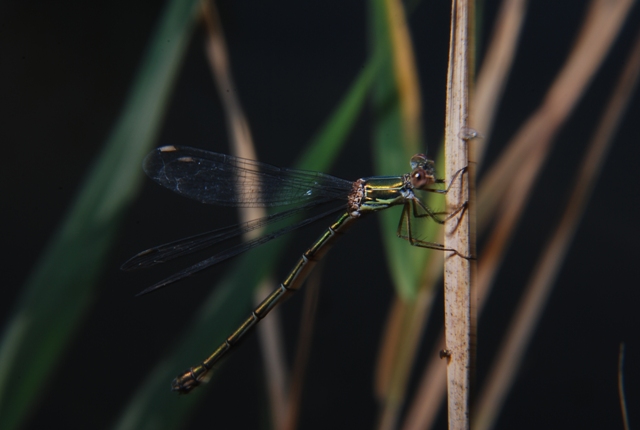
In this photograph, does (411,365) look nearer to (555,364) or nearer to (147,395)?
(555,364)

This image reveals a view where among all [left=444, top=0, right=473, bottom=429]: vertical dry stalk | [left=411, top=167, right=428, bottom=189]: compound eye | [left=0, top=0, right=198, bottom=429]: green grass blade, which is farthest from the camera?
[left=0, top=0, right=198, bottom=429]: green grass blade

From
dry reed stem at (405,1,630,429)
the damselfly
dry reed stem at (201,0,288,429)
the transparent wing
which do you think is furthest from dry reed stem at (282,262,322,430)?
dry reed stem at (405,1,630,429)

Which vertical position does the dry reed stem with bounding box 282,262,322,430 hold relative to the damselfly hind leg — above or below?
below

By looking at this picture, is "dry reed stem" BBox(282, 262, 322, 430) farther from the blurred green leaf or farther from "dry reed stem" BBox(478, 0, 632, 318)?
"dry reed stem" BBox(478, 0, 632, 318)

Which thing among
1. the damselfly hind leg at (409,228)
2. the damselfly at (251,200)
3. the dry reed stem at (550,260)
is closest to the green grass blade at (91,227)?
the damselfly at (251,200)

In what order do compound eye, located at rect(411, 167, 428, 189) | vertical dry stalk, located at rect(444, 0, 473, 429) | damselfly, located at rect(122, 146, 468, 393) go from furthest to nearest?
damselfly, located at rect(122, 146, 468, 393)
compound eye, located at rect(411, 167, 428, 189)
vertical dry stalk, located at rect(444, 0, 473, 429)

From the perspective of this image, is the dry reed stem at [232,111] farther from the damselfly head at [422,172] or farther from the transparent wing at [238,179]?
the damselfly head at [422,172]

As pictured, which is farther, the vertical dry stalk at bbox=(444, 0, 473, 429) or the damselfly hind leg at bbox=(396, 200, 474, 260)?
the damselfly hind leg at bbox=(396, 200, 474, 260)

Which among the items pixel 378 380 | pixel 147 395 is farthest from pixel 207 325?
pixel 378 380
